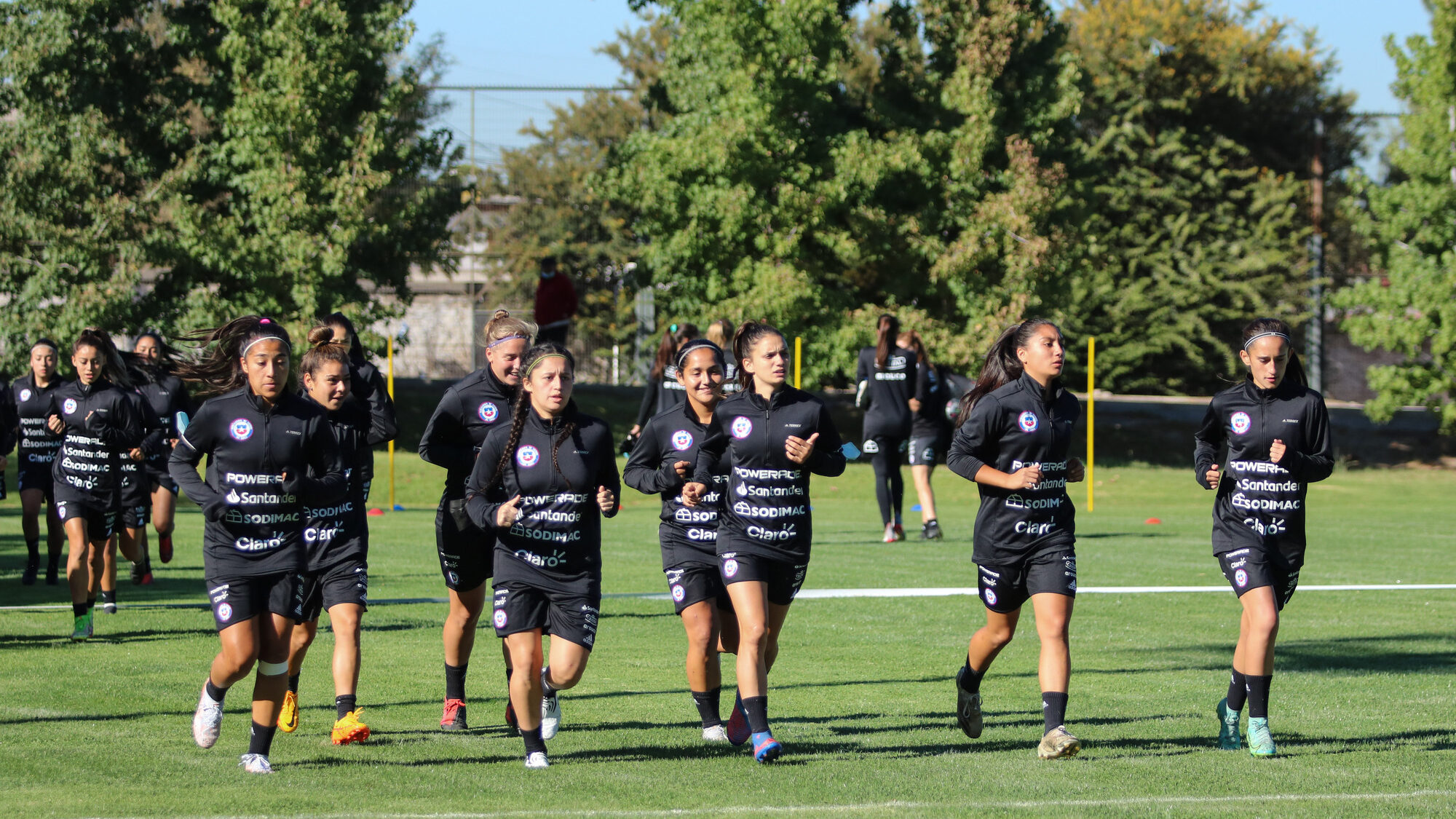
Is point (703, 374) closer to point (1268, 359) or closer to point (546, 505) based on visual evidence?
point (546, 505)

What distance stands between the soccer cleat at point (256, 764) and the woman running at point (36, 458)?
6632 mm

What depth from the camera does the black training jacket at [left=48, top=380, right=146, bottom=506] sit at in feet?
35.0

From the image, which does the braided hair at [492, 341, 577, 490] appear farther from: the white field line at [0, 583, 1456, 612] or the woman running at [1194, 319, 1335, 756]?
the white field line at [0, 583, 1456, 612]

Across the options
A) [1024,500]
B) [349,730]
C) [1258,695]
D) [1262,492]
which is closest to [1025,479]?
[1024,500]

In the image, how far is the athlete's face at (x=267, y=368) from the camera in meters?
6.36

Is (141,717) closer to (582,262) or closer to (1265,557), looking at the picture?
(1265,557)

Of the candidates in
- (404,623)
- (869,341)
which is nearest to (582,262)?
(869,341)

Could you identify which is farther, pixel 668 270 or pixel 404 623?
pixel 668 270

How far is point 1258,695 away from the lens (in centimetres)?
675

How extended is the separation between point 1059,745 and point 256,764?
3.19 metres

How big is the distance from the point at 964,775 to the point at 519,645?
6.02 feet

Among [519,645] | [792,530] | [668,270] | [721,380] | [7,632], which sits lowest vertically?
[7,632]

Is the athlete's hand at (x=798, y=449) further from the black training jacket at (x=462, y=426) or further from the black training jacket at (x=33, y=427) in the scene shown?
the black training jacket at (x=33, y=427)

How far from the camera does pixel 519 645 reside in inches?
247
